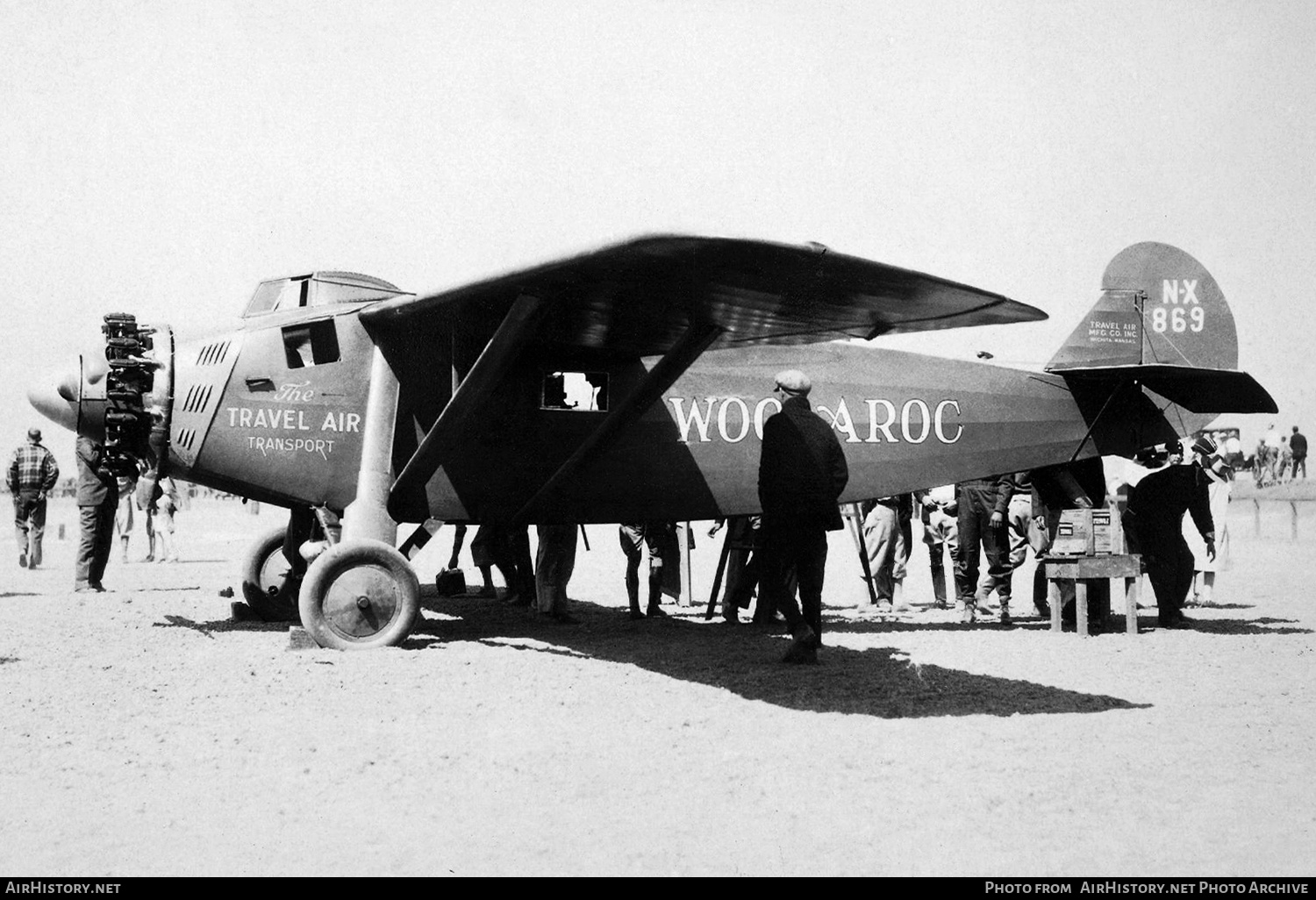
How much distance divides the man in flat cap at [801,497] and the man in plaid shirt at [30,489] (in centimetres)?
1535

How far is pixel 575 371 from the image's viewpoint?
991 centimetres

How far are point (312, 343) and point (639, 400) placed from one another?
2961 millimetres

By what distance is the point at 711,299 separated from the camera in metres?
7.65

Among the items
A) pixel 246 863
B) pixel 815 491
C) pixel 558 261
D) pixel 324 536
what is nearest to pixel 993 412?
pixel 815 491

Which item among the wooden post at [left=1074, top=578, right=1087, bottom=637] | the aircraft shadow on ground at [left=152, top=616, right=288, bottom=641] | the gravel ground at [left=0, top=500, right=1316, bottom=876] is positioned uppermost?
the wooden post at [left=1074, top=578, right=1087, bottom=637]

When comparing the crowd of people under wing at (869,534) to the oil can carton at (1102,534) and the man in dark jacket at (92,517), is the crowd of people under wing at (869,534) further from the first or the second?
the oil can carton at (1102,534)

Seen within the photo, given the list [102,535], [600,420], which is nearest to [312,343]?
[600,420]

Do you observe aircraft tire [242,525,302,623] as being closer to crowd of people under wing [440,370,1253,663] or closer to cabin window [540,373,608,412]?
crowd of people under wing [440,370,1253,663]

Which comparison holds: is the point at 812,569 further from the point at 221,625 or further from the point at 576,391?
the point at 221,625

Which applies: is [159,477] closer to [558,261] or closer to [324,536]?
[324,536]

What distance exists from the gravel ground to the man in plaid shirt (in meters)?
9.93

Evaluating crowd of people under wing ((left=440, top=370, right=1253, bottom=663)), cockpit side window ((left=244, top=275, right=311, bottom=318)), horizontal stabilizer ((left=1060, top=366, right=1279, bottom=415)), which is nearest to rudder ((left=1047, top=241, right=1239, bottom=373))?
horizontal stabilizer ((left=1060, top=366, right=1279, bottom=415))

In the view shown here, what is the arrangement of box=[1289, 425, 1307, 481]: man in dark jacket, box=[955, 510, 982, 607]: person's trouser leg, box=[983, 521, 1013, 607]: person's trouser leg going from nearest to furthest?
box=[983, 521, 1013, 607]: person's trouser leg
box=[955, 510, 982, 607]: person's trouser leg
box=[1289, 425, 1307, 481]: man in dark jacket

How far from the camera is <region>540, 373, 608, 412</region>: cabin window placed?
9.81 m
